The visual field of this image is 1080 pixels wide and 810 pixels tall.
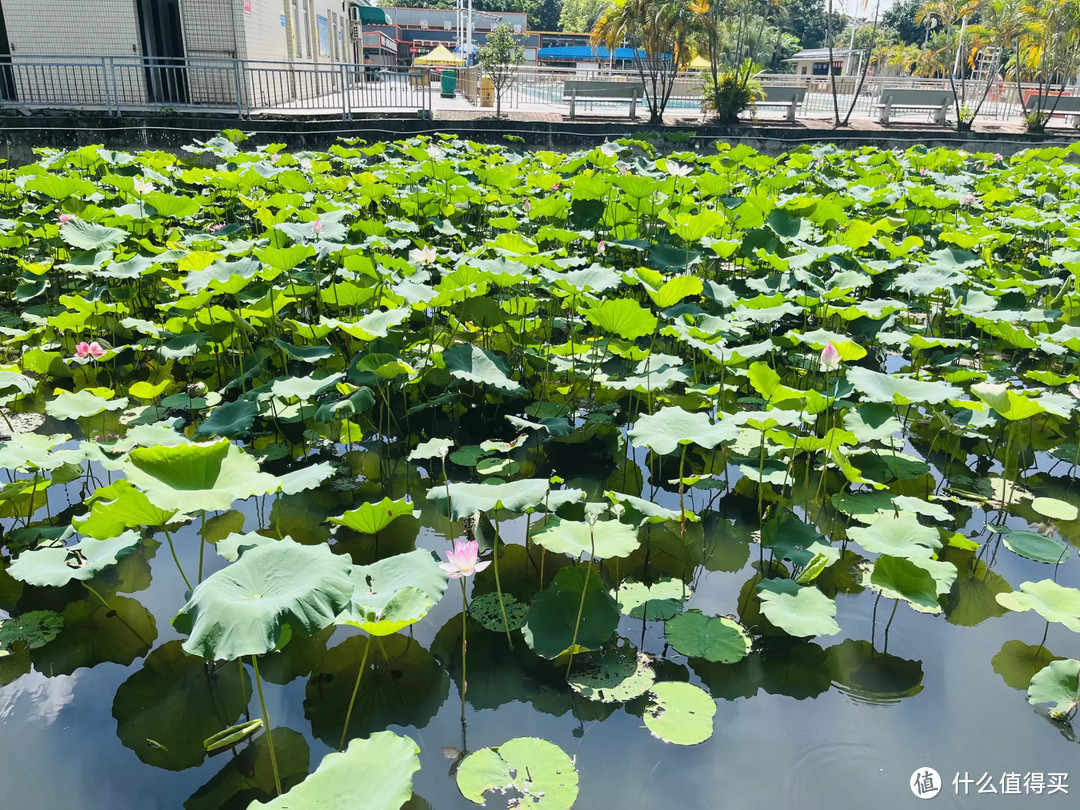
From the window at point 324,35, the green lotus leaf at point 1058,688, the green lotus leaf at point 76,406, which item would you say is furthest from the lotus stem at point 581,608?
the window at point 324,35

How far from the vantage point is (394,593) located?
160 centimetres

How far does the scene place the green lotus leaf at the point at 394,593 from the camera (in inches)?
57.7

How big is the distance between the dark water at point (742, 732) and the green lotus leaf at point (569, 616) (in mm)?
107

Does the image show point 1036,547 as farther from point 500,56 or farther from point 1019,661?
point 500,56

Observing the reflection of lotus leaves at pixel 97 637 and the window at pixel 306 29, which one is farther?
the window at pixel 306 29

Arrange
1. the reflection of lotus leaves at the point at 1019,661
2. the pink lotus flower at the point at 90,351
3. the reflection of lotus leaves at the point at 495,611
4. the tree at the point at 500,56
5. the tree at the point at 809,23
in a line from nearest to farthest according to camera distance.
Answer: the reflection of lotus leaves at the point at 1019,661 < the reflection of lotus leaves at the point at 495,611 < the pink lotus flower at the point at 90,351 < the tree at the point at 500,56 < the tree at the point at 809,23

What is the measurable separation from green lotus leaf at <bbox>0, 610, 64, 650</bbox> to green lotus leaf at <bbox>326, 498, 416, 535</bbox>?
77 cm

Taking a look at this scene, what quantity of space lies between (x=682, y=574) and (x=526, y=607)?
0.49 m

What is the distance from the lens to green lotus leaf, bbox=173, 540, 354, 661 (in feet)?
4.24

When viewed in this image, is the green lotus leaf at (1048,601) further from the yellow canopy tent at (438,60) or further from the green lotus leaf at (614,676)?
the yellow canopy tent at (438,60)

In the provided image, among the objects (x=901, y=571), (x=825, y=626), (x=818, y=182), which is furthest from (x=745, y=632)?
(x=818, y=182)

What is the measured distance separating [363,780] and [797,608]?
1.15 metres

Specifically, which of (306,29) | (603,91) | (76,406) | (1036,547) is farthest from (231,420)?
(306,29)

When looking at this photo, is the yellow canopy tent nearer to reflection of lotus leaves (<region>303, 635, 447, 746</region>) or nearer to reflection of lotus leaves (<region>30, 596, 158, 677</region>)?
reflection of lotus leaves (<region>30, 596, 158, 677</region>)
